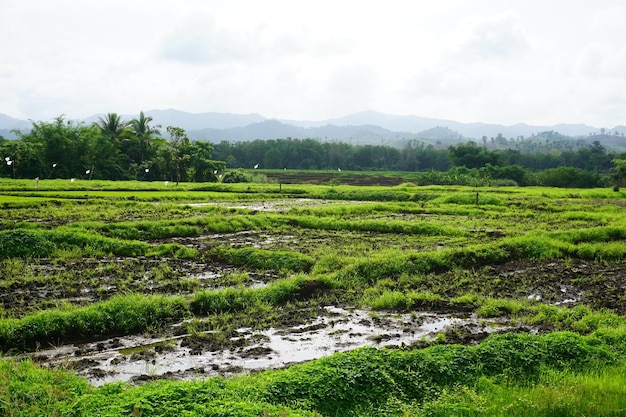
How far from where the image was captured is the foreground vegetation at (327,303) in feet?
17.9

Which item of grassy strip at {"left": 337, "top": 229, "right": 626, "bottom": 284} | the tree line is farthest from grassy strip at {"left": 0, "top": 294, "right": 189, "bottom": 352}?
the tree line

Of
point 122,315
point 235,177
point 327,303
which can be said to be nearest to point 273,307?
point 327,303

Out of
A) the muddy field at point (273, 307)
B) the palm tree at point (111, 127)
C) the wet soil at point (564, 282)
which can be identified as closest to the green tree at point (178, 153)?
the palm tree at point (111, 127)

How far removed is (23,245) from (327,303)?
9.08 meters

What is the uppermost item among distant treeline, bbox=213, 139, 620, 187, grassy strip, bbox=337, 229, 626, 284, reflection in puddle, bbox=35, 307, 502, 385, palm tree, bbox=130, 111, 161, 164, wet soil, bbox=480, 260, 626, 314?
palm tree, bbox=130, 111, 161, 164

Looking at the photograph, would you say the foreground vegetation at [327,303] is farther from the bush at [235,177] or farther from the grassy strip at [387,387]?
the bush at [235,177]

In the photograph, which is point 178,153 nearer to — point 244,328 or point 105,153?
point 105,153

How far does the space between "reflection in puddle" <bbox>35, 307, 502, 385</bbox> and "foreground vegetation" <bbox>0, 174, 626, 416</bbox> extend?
0.37m

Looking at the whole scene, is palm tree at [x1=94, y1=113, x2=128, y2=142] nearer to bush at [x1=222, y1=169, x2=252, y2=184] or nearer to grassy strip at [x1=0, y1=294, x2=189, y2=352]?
bush at [x1=222, y1=169, x2=252, y2=184]

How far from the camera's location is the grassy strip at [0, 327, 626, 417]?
16.1ft

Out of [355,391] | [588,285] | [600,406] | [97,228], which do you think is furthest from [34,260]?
[588,285]

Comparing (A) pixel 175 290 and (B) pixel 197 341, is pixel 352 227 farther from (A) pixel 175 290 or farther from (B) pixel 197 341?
(B) pixel 197 341

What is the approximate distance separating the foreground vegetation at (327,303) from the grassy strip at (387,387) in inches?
0.8

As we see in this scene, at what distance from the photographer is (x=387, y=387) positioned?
5988mm
